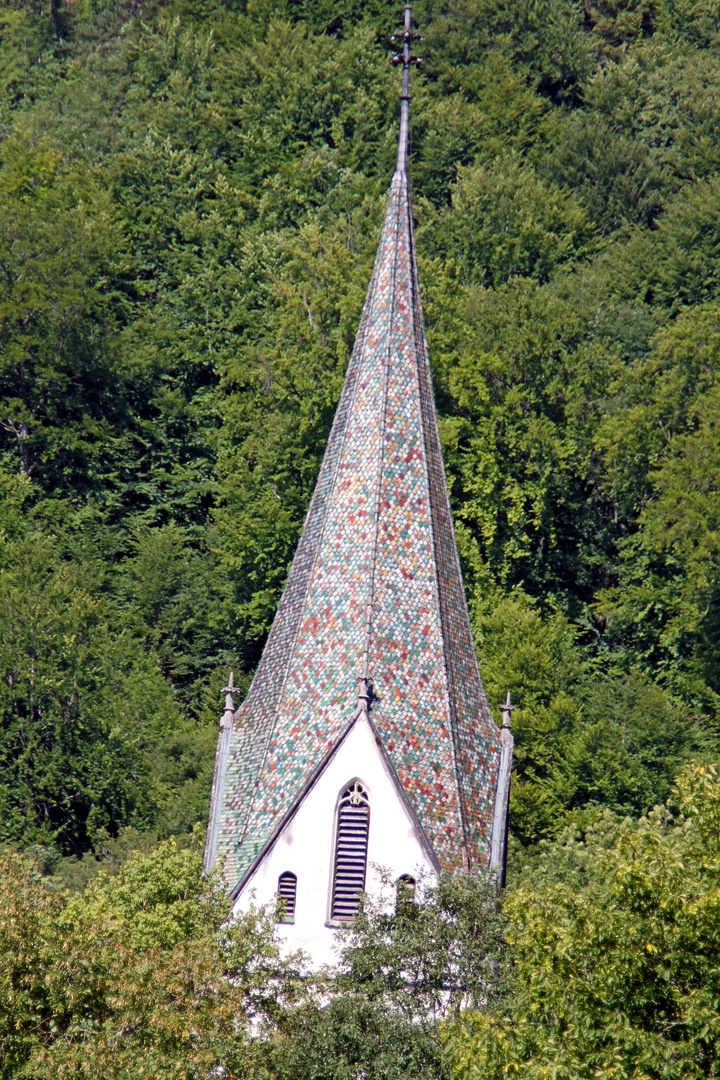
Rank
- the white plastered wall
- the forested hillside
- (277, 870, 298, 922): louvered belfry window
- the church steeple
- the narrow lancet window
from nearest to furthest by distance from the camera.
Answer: the narrow lancet window, the white plastered wall, (277, 870, 298, 922): louvered belfry window, the church steeple, the forested hillside

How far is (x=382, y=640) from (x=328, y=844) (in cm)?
374

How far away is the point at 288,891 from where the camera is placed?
111 ft

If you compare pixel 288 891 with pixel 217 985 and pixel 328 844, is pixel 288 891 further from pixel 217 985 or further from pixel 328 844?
pixel 217 985

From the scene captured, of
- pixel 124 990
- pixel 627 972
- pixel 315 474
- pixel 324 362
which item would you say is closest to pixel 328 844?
pixel 124 990

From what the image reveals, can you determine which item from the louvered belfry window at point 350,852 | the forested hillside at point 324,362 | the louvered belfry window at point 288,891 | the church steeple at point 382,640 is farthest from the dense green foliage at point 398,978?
the forested hillside at point 324,362

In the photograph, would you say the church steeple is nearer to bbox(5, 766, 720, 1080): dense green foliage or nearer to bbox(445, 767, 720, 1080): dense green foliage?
bbox(5, 766, 720, 1080): dense green foliage

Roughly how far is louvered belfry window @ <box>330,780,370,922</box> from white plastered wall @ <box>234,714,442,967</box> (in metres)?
0.10

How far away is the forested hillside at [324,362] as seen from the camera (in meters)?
50.5

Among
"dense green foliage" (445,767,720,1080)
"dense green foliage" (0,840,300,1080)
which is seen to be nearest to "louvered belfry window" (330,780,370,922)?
"dense green foliage" (0,840,300,1080)

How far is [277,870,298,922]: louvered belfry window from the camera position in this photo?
33656 millimetres

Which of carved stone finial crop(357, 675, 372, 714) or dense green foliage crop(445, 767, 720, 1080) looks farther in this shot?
carved stone finial crop(357, 675, 372, 714)

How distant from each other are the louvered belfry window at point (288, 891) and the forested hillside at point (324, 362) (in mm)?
11528

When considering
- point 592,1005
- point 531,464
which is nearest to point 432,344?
point 531,464

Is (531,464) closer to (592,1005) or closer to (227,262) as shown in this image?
(227,262)
